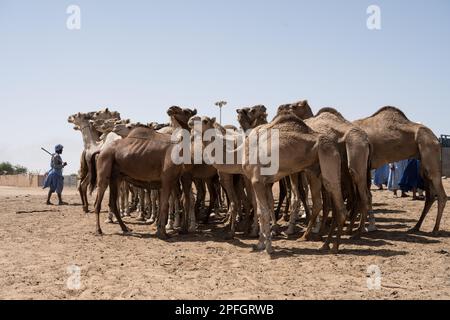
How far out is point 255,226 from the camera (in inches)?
366

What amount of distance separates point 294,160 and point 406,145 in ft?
9.91

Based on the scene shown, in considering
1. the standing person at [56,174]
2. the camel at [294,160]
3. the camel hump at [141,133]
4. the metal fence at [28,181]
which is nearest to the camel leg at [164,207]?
the camel hump at [141,133]

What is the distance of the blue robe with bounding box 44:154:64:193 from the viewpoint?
1786 cm

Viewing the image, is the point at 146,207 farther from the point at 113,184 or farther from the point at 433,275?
the point at 433,275

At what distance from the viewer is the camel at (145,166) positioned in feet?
30.5

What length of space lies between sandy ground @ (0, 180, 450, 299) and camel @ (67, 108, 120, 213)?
3.66 metres

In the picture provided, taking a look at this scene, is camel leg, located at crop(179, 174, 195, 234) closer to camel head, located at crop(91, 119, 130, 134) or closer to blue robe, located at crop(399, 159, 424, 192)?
camel head, located at crop(91, 119, 130, 134)

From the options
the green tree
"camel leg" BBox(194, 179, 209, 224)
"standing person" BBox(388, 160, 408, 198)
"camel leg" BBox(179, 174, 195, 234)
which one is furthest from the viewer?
the green tree

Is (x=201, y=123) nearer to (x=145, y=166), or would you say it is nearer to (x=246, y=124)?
(x=145, y=166)

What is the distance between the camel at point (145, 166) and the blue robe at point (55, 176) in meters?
8.63

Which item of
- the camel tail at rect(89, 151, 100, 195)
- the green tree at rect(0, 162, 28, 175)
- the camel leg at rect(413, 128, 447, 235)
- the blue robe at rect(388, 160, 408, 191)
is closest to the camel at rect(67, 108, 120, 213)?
the camel tail at rect(89, 151, 100, 195)

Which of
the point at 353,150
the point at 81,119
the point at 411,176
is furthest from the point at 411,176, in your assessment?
the point at 81,119
